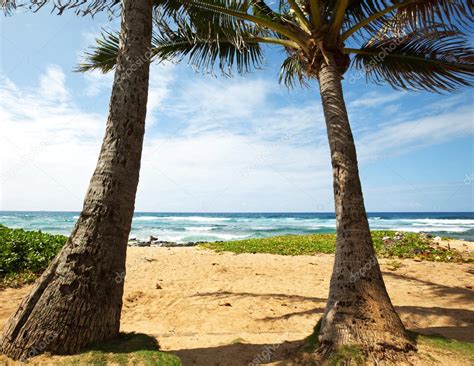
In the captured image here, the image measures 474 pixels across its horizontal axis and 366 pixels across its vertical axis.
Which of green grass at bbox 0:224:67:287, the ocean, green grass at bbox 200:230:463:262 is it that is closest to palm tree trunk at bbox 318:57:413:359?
green grass at bbox 0:224:67:287

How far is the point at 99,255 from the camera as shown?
291 centimetres

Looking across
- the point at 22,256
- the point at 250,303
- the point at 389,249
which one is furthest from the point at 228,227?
the point at 250,303

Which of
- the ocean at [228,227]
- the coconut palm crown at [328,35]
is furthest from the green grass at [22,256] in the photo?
the ocean at [228,227]

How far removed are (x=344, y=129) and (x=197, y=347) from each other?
10.1ft

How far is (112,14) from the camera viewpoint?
4684 millimetres

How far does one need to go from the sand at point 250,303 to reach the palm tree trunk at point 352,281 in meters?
0.72

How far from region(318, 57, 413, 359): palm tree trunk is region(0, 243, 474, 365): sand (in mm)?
Result: 722

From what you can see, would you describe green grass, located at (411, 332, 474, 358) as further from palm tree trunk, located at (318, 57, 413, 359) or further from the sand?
the sand

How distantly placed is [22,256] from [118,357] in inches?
281

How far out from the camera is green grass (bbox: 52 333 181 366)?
2.64 metres

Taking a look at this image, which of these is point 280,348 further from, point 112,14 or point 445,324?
point 112,14

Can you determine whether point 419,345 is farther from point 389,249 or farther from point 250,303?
point 389,249

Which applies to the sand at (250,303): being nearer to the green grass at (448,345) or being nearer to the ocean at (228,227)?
the green grass at (448,345)

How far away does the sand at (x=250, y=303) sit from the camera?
11.7ft
